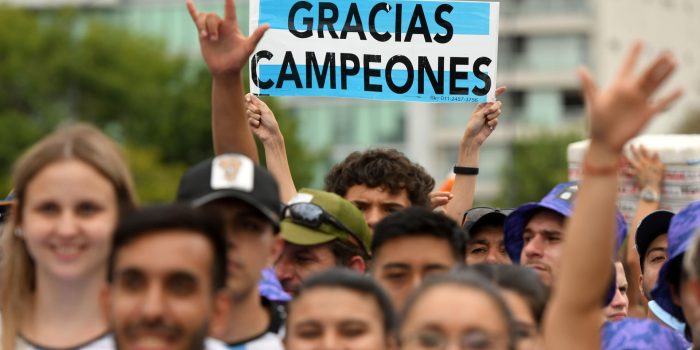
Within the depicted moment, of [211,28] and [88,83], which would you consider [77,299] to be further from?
[88,83]

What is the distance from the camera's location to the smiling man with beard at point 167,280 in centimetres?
652

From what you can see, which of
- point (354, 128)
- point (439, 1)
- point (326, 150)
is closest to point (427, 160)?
point (354, 128)

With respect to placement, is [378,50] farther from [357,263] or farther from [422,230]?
[422,230]

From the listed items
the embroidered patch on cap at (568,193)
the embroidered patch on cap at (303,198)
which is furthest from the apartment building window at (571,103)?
the embroidered patch on cap at (303,198)

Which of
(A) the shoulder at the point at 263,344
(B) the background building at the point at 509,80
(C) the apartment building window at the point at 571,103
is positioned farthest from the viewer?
(C) the apartment building window at the point at 571,103

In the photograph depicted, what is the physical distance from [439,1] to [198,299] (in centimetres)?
495

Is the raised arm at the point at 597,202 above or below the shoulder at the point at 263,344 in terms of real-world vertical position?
above

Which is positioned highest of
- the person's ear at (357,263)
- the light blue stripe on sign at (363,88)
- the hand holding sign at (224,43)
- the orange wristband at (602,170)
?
the hand holding sign at (224,43)

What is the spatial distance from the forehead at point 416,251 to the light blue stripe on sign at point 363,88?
114 inches

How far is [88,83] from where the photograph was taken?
68.2 meters

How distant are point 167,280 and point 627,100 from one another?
4.99ft

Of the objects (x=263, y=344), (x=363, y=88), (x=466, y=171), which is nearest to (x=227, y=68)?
(x=263, y=344)

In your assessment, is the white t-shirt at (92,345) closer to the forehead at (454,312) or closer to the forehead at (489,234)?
the forehead at (454,312)

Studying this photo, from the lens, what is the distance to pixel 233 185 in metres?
7.18
